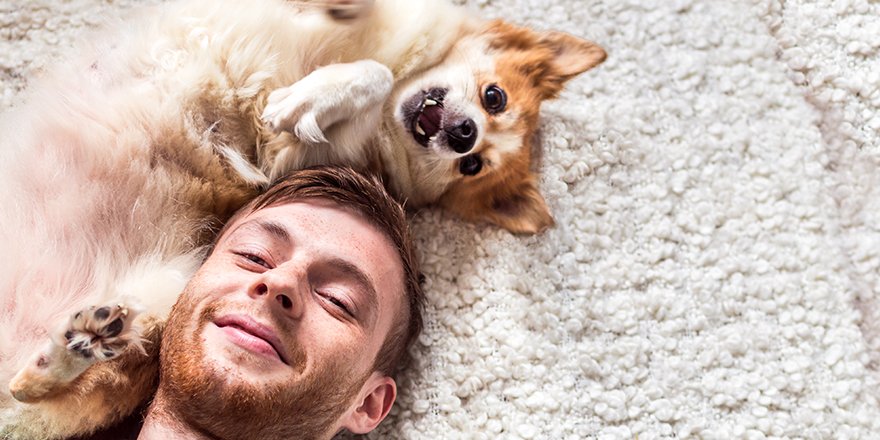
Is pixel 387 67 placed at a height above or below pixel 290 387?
above

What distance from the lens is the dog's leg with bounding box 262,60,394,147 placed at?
181 centimetres

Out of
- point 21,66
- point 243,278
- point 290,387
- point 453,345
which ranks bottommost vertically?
point 453,345

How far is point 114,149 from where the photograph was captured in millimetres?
1859

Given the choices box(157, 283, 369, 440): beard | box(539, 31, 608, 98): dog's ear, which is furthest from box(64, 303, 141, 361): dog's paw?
box(539, 31, 608, 98): dog's ear

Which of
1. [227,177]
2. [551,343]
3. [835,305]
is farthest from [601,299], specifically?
[227,177]

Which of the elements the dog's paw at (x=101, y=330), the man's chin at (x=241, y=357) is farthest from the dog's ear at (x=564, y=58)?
the dog's paw at (x=101, y=330)

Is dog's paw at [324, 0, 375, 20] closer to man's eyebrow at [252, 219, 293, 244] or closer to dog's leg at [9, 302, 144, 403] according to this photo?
man's eyebrow at [252, 219, 293, 244]

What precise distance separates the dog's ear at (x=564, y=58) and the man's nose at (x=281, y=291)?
1208 millimetres

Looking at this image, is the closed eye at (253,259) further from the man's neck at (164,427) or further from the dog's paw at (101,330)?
the man's neck at (164,427)

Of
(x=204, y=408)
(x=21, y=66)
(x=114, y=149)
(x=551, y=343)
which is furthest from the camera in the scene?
(x=21, y=66)

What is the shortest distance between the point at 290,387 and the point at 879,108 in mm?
2364

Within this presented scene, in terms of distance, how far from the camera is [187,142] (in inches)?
75.0

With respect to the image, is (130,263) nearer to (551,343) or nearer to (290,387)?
(290,387)

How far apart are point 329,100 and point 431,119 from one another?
1.35 ft
